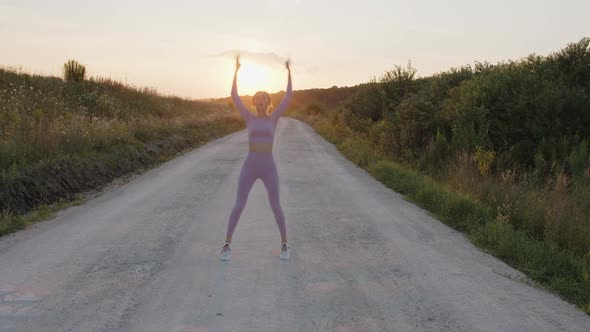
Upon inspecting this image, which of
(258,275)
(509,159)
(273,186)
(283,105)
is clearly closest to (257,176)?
(273,186)

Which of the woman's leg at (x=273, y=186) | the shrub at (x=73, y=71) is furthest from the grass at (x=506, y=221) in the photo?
the shrub at (x=73, y=71)

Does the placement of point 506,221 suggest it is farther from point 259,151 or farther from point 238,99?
point 238,99

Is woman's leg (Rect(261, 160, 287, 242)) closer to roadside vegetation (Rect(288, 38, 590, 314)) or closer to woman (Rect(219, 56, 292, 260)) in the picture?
woman (Rect(219, 56, 292, 260))

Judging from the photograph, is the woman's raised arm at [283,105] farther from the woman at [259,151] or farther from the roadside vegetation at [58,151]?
the roadside vegetation at [58,151]

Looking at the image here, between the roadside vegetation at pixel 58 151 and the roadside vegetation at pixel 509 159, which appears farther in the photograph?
the roadside vegetation at pixel 58 151

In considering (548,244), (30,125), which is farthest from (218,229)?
(30,125)

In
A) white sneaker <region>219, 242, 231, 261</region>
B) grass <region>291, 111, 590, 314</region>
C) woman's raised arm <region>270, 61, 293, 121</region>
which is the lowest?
grass <region>291, 111, 590, 314</region>

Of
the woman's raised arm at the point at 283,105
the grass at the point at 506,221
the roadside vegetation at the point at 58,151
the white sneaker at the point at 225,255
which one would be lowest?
the grass at the point at 506,221

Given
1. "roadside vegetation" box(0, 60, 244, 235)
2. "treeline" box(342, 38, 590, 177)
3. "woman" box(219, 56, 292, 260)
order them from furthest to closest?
1. "treeline" box(342, 38, 590, 177)
2. "roadside vegetation" box(0, 60, 244, 235)
3. "woman" box(219, 56, 292, 260)

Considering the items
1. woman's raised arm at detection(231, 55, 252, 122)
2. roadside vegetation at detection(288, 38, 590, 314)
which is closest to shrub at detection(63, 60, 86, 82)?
roadside vegetation at detection(288, 38, 590, 314)

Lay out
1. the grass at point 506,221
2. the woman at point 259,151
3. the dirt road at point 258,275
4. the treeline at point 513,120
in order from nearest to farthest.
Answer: the dirt road at point 258,275 < the grass at point 506,221 < the woman at point 259,151 < the treeline at point 513,120

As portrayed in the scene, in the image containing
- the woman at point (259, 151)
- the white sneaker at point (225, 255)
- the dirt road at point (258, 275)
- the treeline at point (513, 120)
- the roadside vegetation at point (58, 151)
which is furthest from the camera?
the treeline at point (513, 120)

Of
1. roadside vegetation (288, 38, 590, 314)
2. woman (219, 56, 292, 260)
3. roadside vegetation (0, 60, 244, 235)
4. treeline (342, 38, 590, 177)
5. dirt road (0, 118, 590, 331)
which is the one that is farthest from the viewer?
treeline (342, 38, 590, 177)

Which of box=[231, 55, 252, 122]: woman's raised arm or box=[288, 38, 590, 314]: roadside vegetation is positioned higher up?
box=[231, 55, 252, 122]: woman's raised arm
